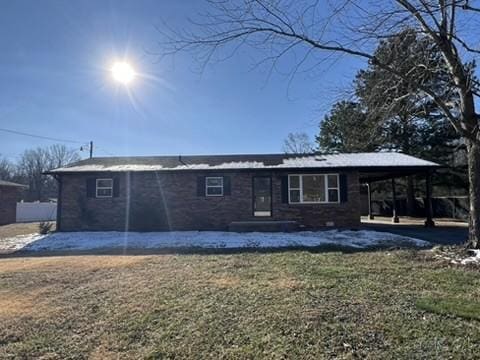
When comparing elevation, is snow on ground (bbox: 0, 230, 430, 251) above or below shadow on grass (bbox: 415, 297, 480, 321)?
above

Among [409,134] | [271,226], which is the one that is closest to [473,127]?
[271,226]

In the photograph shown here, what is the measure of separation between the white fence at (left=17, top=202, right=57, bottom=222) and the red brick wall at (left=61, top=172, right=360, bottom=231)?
14667 millimetres

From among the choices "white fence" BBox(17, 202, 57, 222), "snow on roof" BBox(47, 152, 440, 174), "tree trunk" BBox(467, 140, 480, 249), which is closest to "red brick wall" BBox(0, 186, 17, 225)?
"white fence" BBox(17, 202, 57, 222)

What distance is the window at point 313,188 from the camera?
15273 millimetres

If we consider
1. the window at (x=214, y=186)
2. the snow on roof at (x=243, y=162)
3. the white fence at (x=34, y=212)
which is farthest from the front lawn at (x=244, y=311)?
the white fence at (x=34, y=212)

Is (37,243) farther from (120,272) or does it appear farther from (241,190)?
(241,190)

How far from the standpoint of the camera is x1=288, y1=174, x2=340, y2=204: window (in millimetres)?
15273

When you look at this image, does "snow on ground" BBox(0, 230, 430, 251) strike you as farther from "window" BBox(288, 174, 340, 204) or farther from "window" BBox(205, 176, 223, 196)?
"window" BBox(205, 176, 223, 196)

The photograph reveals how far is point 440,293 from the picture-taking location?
5.35 metres

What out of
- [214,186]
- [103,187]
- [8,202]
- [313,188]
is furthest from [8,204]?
[313,188]

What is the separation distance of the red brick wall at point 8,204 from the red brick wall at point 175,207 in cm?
1059

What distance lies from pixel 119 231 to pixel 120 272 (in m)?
8.51

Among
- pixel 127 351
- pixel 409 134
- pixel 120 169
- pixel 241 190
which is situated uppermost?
pixel 409 134

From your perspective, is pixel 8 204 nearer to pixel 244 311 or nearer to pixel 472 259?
pixel 244 311
